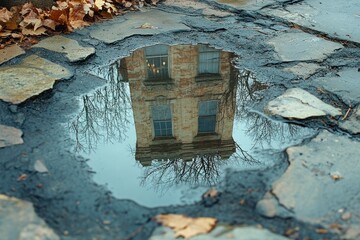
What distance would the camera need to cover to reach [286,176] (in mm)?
2062

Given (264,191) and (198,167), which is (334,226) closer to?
(264,191)

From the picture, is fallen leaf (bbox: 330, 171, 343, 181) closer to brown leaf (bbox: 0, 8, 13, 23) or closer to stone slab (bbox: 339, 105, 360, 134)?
stone slab (bbox: 339, 105, 360, 134)

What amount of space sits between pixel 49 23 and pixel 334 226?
3117mm

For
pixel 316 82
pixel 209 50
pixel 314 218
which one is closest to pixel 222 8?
pixel 209 50

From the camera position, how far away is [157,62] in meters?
3.33

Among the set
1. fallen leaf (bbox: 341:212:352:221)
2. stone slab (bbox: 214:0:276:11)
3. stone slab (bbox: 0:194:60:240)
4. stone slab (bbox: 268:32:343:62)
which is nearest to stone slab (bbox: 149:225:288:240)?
fallen leaf (bbox: 341:212:352:221)

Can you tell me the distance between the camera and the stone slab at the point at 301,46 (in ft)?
11.1

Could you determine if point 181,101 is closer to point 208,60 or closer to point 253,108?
point 253,108

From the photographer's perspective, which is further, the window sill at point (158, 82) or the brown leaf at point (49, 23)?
the brown leaf at point (49, 23)

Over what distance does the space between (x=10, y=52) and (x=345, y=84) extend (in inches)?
109

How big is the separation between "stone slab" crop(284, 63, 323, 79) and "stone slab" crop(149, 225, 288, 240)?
168 cm

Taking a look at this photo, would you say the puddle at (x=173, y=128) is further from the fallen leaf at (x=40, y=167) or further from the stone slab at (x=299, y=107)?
the fallen leaf at (x=40, y=167)

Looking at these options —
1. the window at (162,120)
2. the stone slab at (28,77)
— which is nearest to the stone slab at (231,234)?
the window at (162,120)

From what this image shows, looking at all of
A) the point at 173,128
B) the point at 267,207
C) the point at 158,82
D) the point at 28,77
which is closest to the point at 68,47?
the point at 28,77
